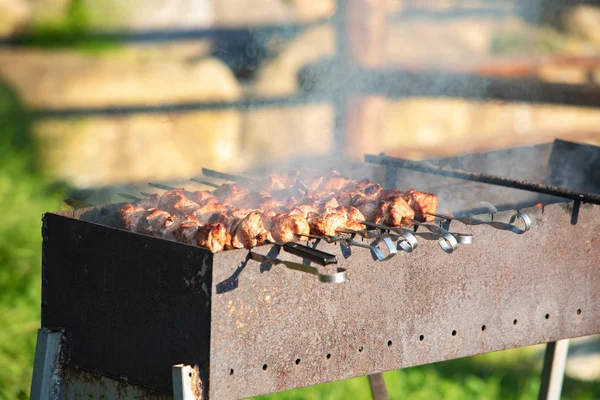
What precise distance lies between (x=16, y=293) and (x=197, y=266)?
11.1 ft

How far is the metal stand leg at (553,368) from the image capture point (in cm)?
399

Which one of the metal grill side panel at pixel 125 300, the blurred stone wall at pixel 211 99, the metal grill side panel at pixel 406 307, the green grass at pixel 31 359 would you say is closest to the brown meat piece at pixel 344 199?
the metal grill side panel at pixel 406 307

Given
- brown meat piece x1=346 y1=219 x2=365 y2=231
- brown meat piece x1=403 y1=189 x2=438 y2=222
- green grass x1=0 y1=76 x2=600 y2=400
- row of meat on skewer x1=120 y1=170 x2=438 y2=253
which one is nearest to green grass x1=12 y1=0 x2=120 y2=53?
green grass x1=0 y1=76 x2=600 y2=400

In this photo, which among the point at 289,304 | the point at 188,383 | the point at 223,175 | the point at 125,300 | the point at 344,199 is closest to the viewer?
the point at 188,383

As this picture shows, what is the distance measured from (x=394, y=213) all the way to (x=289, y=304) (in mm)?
650

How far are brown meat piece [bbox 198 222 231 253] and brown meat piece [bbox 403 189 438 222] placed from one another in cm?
80

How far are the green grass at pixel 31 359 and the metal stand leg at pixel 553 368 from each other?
5.01 feet

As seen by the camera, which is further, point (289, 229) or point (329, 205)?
point (329, 205)

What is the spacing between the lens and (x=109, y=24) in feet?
29.6

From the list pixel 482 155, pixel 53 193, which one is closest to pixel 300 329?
pixel 482 155

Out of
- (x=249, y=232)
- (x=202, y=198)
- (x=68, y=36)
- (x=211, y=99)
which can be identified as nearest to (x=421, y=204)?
(x=249, y=232)

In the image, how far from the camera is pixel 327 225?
3070 millimetres

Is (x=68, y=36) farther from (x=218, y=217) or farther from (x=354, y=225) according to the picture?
(x=354, y=225)

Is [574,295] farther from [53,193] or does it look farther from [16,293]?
[53,193]
